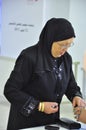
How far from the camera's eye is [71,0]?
13.9ft

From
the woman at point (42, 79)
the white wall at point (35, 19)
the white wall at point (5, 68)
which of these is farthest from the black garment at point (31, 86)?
the white wall at point (5, 68)

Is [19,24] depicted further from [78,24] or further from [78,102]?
[78,102]

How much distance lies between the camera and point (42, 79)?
6.18 ft

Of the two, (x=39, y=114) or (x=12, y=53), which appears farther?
(x=12, y=53)

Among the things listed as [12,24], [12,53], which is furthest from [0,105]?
[12,24]

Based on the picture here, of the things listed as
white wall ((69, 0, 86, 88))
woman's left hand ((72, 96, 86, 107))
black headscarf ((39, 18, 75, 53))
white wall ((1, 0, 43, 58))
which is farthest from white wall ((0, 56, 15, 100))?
black headscarf ((39, 18, 75, 53))

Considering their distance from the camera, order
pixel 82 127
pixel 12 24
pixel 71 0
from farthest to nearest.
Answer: pixel 12 24 → pixel 71 0 → pixel 82 127

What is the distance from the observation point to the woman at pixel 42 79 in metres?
1.84

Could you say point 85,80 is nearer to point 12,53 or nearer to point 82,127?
point 12,53

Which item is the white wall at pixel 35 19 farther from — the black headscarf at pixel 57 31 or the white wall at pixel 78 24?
the black headscarf at pixel 57 31

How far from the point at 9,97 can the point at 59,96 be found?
36 centimetres

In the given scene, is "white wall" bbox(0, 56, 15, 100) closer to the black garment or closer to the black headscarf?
the black garment

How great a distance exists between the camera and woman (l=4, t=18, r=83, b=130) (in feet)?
6.03

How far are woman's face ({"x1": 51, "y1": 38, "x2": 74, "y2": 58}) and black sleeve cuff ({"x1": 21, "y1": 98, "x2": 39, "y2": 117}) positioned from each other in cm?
35
